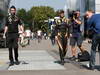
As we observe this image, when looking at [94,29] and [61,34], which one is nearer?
[94,29]

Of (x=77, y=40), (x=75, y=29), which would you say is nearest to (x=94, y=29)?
(x=77, y=40)

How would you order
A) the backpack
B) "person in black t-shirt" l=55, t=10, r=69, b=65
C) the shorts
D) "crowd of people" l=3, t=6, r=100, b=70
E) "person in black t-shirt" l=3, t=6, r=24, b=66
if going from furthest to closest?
the shorts, the backpack, "person in black t-shirt" l=55, t=10, r=69, b=65, "person in black t-shirt" l=3, t=6, r=24, b=66, "crowd of people" l=3, t=6, r=100, b=70

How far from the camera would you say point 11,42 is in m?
13.5

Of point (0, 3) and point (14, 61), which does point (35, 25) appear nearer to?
point (0, 3)

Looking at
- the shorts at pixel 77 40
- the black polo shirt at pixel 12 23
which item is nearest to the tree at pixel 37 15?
the shorts at pixel 77 40

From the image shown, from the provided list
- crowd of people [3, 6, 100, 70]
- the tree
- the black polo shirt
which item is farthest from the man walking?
the tree

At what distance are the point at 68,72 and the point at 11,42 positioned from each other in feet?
9.18

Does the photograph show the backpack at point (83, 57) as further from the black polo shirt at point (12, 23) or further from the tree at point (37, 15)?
the tree at point (37, 15)

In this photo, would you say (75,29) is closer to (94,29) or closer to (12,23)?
(12,23)

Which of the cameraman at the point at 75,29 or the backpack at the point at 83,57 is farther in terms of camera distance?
the cameraman at the point at 75,29

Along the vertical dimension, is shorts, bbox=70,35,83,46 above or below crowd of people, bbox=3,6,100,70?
below

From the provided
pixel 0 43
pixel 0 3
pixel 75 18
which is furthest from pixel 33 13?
pixel 75 18

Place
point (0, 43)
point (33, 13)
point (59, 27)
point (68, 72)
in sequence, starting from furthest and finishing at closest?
point (33, 13) → point (0, 43) → point (59, 27) → point (68, 72)

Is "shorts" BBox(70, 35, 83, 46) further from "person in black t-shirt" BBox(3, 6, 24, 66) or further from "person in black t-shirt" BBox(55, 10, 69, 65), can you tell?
"person in black t-shirt" BBox(3, 6, 24, 66)
